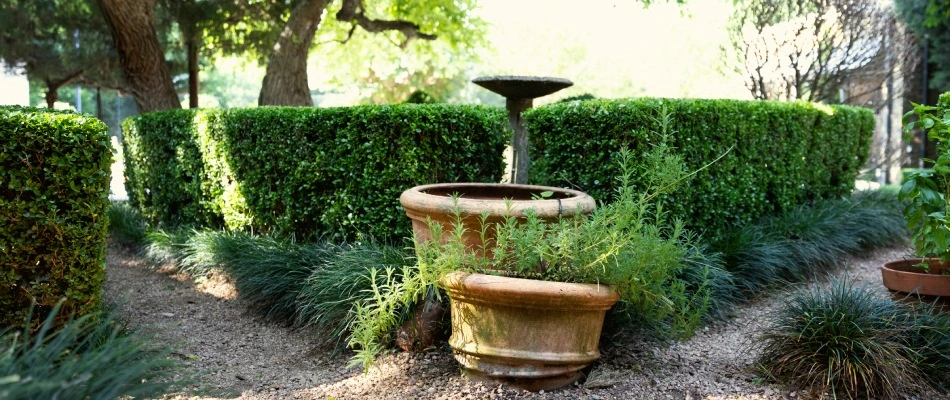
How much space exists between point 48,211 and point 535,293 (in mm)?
2637

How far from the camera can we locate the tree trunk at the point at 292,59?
34.5 ft

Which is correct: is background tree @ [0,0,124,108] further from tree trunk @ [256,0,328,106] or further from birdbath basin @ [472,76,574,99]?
birdbath basin @ [472,76,574,99]

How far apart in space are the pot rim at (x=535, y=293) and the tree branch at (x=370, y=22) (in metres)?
9.11

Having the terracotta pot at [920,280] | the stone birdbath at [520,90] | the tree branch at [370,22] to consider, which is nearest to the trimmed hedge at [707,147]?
the stone birdbath at [520,90]

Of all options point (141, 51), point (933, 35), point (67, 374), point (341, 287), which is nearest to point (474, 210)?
point (341, 287)

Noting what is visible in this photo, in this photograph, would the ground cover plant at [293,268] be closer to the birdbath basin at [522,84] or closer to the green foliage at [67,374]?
the green foliage at [67,374]

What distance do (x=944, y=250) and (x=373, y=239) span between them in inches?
143

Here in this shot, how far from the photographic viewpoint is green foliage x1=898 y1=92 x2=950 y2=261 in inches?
168

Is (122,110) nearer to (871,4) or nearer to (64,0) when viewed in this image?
(64,0)

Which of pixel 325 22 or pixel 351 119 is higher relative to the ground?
pixel 325 22

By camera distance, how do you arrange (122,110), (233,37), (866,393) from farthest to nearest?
1. (122,110)
2. (233,37)
3. (866,393)

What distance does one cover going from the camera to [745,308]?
552cm

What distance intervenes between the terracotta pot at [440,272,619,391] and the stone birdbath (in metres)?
3.20

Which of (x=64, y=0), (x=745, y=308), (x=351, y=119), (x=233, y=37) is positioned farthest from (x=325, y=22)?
(x=745, y=308)
